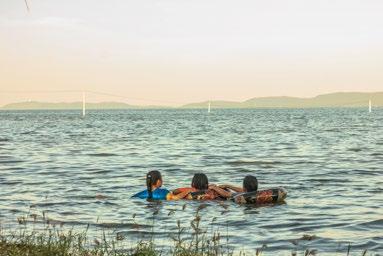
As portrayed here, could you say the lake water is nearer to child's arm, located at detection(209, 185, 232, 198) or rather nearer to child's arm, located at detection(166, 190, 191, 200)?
child's arm, located at detection(166, 190, 191, 200)

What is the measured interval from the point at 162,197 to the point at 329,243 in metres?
7.97

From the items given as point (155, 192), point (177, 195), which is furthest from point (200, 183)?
point (155, 192)

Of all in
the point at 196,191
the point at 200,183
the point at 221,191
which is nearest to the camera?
the point at 196,191

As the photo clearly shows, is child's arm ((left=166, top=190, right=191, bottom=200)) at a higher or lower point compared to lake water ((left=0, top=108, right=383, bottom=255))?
higher

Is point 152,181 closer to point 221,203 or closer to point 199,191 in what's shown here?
point 199,191

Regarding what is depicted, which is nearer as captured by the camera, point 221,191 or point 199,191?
point 199,191

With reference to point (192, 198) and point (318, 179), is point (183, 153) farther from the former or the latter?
point (192, 198)

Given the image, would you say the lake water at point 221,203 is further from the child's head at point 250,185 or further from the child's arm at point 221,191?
the child's head at point 250,185

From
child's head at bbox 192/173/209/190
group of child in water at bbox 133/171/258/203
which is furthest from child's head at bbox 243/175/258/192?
child's head at bbox 192/173/209/190

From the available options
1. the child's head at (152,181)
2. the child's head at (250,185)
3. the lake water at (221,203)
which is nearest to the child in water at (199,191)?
the lake water at (221,203)

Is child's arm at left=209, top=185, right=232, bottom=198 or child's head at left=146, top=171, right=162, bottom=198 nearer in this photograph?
child's arm at left=209, top=185, right=232, bottom=198

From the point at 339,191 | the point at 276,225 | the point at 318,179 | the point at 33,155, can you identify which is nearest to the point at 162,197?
the point at 276,225

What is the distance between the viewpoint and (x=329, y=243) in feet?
45.7

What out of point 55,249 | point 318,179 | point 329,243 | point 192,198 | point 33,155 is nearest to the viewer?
point 55,249
